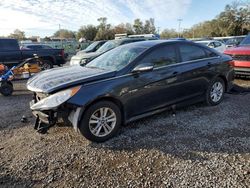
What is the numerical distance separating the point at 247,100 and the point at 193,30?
57943mm

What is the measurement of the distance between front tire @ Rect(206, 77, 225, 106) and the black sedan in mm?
24

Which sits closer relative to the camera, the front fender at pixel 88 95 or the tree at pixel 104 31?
the front fender at pixel 88 95

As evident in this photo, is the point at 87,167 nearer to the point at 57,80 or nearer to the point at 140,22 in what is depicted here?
the point at 57,80

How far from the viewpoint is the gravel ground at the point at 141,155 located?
294 centimetres

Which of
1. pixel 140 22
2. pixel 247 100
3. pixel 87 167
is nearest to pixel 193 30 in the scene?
pixel 140 22

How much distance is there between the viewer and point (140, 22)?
67.2 m

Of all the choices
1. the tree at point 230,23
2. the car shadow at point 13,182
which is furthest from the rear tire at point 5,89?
the tree at point 230,23

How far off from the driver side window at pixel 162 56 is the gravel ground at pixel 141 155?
45.0 inches

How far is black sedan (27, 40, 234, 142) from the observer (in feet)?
12.0

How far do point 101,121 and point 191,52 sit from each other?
2.62 m

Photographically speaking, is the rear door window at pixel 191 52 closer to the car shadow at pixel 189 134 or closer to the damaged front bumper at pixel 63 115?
the car shadow at pixel 189 134

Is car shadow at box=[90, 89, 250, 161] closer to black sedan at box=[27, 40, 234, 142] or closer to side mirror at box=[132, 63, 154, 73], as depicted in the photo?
black sedan at box=[27, 40, 234, 142]

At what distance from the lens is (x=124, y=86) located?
157 inches

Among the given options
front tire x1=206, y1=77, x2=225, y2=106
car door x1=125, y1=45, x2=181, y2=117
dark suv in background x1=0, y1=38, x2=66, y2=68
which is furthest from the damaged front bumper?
dark suv in background x1=0, y1=38, x2=66, y2=68
